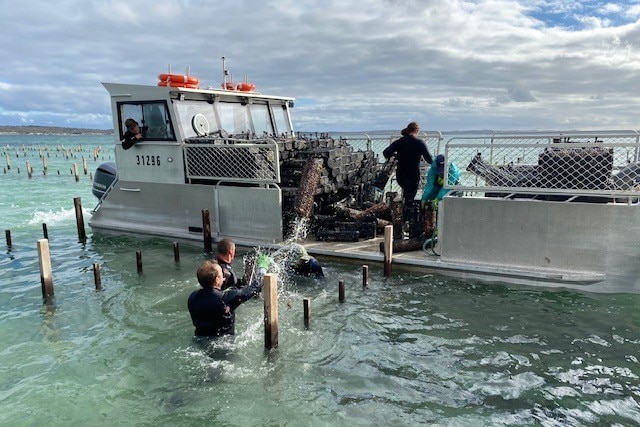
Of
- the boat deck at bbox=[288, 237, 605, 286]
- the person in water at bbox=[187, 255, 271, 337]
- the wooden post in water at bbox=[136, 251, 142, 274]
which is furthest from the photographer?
the wooden post in water at bbox=[136, 251, 142, 274]

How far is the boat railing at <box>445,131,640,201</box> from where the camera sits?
7105mm

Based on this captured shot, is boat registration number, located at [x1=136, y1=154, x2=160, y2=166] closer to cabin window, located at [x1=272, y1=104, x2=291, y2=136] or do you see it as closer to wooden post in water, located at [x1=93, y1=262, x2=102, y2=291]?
wooden post in water, located at [x1=93, y1=262, x2=102, y2=291]

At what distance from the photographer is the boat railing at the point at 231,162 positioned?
9.51 meters

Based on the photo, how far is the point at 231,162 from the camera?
9.73 metres

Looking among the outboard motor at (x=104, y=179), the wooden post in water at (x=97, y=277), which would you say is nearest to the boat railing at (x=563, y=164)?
the wooden post in water at (x=97, y=277)

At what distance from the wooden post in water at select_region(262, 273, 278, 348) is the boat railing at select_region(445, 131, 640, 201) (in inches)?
162

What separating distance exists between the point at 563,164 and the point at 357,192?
519cm

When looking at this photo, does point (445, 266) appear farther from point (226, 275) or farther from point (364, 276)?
point (226, 275)

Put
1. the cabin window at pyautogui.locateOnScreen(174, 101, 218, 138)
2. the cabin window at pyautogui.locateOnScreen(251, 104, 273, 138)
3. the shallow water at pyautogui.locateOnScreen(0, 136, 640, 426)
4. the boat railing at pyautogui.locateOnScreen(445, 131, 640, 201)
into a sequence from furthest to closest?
the cabin window at pyautogui.locateOnScreen(251, 104, 273, 138), the cabin window at pyautogui.locateOnScreen(174, 101, 218, 138), the boat railing at pyautogui.locateOnScreen(445, 131, 640, 201), the shallow water at pyautogui.locateOnScreen(0, 136, 640, 426)

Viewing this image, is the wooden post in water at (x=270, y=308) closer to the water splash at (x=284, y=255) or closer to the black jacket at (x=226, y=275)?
the black jacket at (x=226, y=275)

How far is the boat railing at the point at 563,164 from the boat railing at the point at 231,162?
3776 mm

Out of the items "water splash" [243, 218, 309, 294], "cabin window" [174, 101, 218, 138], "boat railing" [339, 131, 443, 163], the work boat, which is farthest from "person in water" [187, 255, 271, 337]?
"boat railing" [339, 131, 443, 163]

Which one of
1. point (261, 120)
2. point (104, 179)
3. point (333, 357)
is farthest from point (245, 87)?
point (333, 357)

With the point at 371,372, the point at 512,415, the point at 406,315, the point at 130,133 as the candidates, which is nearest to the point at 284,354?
the point at 371,372
